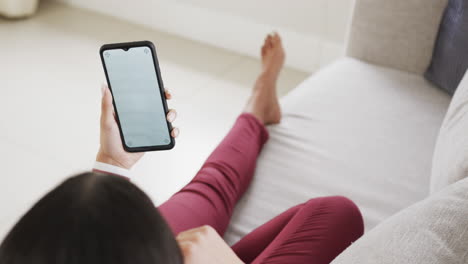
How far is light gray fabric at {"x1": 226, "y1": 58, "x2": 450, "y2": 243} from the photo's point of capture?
1.23m

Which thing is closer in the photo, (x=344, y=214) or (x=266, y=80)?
(x=344, y=214)

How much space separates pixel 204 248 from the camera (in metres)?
0.87

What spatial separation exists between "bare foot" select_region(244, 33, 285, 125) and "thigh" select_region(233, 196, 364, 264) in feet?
1.33

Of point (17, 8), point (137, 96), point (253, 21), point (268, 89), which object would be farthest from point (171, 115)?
point (17, 8)

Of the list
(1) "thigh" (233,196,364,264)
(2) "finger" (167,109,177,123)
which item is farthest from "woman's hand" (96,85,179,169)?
(1) "thigh" (233,196,364,264)

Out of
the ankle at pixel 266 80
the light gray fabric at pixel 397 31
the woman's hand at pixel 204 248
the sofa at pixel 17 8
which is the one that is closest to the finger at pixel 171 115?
the woman's hand at pixel 204 248

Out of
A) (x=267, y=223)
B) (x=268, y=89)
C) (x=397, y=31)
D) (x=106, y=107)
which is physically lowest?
(x=267, y=223)

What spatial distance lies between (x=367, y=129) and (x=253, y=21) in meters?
1.13

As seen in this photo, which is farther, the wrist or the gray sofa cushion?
the gray sofa cushion

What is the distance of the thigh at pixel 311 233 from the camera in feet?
3.37

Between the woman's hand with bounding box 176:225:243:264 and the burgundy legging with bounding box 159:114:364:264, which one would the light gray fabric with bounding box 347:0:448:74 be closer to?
the burgundy legging with bounding box 159:114:364:264

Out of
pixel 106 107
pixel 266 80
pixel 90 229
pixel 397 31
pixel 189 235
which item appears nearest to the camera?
pixel 90 229

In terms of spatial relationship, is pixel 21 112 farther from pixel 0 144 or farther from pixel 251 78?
pixel 251 78

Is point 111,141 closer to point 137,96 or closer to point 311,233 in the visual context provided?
point 137,96
